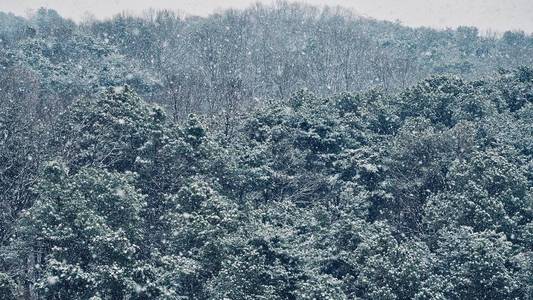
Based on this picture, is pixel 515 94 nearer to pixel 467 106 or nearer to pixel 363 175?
pixel 467 106

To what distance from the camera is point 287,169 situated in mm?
35594

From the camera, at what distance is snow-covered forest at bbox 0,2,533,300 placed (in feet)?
77.4

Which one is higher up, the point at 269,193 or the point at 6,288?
the point at 269,193

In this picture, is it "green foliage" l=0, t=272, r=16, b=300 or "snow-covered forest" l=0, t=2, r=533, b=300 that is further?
"snow-covered forest" l=0, t=2, r=533, b=300

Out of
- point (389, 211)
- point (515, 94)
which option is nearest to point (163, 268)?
point (389, 211)

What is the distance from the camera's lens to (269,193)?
35.2 m

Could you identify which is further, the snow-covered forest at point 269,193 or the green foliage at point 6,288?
the snow-covered forest at point 269,193

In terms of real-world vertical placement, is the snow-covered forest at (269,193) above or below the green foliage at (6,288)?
above

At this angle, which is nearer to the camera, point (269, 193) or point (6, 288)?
point (6, 288)

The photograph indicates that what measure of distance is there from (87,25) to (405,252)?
75.2 meters

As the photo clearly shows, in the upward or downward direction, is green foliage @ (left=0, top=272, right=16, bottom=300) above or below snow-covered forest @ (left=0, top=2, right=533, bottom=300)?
below

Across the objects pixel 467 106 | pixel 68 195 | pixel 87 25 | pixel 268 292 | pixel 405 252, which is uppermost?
pixel 87 25

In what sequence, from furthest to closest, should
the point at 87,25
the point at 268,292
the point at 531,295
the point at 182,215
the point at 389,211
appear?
the point at 87,25, the point at 389,211, the point at 182,215, the point at 531,295, the point at 268,292

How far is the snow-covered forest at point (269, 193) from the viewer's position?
23594 millimetres
